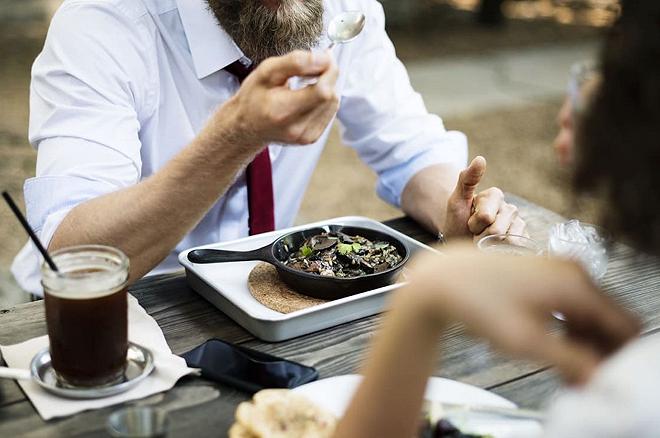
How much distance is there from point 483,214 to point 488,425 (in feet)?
2.07

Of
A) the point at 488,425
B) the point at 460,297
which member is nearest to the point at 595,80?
the point at 460,297

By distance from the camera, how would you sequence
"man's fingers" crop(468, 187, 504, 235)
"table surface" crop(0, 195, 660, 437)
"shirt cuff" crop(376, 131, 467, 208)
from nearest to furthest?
1. "table surface" crop(0, 195, 660, 437)
2. "man's fingers" crop(468, 187, 504, 235)
3. "shirt cuff" crop(376, 131, 467, 208)

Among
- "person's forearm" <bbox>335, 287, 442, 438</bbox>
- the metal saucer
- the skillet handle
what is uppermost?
"person's forearm" <bbox>335, 287, 442, 438</bbox>

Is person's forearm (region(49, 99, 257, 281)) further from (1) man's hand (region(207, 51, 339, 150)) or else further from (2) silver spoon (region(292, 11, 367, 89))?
(2) silver spoon (region(292, 11, 367, 89))

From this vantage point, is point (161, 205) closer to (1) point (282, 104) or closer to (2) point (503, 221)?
(1) point (282, 104)

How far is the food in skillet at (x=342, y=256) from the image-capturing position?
1.36m

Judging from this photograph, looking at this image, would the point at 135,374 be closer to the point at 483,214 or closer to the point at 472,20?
the point at 483,214

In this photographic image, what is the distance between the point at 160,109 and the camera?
1.78 meters

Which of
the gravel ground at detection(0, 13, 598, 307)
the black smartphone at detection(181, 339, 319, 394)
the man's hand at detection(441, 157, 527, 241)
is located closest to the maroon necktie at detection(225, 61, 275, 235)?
the man's hand at detection(441, 157, 527, 241)

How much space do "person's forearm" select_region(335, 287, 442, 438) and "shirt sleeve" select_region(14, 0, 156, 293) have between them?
937 millimetres

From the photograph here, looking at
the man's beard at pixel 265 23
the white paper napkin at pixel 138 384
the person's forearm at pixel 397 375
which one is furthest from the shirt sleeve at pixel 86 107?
the person's forearm at pixel 397 375

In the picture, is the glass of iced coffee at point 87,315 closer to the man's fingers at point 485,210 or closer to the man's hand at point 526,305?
the man's hand at point 526,305

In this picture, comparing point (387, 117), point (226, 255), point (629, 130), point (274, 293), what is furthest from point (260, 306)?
point (387, 117)

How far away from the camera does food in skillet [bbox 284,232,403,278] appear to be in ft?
4.45
